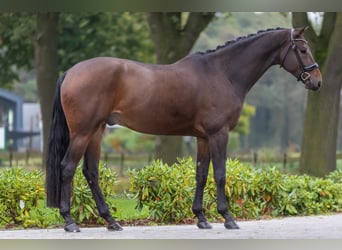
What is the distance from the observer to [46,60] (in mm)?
20172

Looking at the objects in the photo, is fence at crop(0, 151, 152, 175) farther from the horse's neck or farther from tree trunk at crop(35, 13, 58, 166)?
the horse's neck

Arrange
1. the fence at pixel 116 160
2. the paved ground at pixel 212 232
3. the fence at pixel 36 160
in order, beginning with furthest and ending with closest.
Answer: the fence at pixel 36 160 → the fence at pixel 116 160 → the paved ground at pixel 212 232

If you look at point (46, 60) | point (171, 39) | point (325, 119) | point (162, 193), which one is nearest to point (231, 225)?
point (162, 193)

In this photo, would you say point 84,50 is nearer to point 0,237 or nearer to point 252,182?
point 252,182

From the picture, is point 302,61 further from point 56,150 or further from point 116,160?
point 116,160

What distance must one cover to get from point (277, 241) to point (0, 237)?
311 cm

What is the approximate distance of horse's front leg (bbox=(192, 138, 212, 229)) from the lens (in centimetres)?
1002

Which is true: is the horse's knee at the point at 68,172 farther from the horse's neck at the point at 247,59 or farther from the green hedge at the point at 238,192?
the horse's neck at the point at 247,59

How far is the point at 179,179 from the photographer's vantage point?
36.2 feet

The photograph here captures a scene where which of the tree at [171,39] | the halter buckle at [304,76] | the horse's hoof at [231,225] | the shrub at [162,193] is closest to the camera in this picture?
the halter buckle at [304,76]

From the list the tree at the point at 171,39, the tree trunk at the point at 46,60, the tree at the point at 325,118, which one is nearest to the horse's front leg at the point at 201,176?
the tree at the point at 325,118

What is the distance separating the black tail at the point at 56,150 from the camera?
9.64 m

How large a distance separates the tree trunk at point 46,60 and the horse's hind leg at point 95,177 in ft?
34.1
